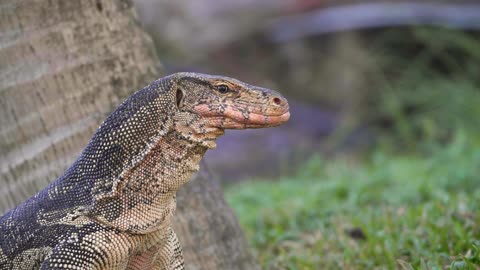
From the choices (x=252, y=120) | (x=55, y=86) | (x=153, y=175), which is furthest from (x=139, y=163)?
(x=55, y=86)

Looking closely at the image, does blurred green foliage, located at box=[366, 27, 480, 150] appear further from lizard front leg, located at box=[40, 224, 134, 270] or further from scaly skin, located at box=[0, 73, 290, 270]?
lizard front leg, located at box=[40, 224, 134, 270]

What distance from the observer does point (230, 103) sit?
320 centimetres

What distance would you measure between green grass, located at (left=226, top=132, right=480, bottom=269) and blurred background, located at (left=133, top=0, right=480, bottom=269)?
15 mm

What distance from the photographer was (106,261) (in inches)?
124

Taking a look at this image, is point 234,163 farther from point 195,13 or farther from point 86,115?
point 86,115

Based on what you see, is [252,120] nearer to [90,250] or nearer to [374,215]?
[90,250]

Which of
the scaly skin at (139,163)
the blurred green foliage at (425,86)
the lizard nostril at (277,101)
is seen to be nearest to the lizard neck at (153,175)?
the scaly skin at (139,163)

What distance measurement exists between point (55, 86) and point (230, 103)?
1470mm

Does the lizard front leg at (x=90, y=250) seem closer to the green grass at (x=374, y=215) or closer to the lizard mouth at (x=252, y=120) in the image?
the lizard mouth at (x=252, y=120)

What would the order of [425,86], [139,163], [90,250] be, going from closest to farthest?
[90,250]
[139,163]
[425,86]

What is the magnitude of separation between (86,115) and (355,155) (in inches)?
282

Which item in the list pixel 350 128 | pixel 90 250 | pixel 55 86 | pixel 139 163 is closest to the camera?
pixel 90 250

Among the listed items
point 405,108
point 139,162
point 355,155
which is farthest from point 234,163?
point 139,162

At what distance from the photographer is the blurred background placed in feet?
16.6
